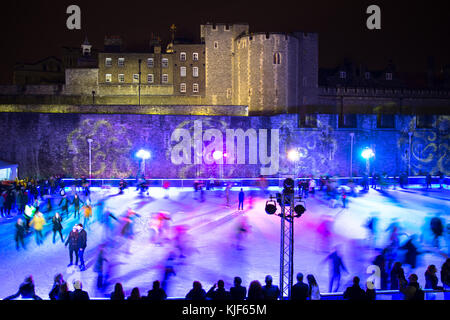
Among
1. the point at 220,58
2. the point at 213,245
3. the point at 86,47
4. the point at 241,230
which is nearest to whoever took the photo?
the point at 213,245

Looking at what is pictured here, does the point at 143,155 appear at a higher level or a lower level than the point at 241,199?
higher

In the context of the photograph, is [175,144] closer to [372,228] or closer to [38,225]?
[38,225]

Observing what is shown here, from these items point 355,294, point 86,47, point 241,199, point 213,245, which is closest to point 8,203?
point 213,245

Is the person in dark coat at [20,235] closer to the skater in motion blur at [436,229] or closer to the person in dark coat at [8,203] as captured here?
the person in dark coat at [8,203]

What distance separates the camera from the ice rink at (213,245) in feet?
26.4

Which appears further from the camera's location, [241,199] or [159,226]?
[241,199]

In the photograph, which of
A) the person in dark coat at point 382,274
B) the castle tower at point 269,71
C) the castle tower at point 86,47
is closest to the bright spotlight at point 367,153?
the castle tower at point 269,71

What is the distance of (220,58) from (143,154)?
12.6 metres

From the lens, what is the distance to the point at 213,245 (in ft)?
33.6

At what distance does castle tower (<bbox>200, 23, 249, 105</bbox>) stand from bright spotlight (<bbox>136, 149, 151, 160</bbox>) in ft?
36.0

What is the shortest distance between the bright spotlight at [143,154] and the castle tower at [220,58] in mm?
10965

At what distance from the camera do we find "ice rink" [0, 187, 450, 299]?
8.05 metres

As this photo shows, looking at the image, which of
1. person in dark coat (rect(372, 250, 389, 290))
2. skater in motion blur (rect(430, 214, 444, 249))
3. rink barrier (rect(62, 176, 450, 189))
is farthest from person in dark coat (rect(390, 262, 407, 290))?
rink barrier (rect(62, 176, 450, 189))

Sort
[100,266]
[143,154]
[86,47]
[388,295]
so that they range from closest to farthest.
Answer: [388,295], [100,266], [143,154], [86,47]
